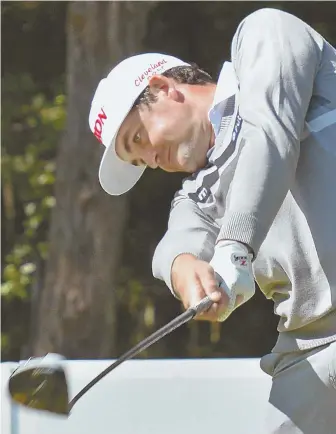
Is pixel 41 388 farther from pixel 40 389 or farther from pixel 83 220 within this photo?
pixel 83 220

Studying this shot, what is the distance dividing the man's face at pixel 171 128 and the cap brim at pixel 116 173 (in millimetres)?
101

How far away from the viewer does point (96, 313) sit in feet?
13.3

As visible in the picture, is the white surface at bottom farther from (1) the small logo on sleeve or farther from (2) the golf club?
(1) the small logo on sleeve

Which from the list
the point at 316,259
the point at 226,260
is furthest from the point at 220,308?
the point at 316,259

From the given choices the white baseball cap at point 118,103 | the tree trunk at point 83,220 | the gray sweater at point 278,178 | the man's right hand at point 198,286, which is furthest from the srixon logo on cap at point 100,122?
the tree trunk at point 83,220

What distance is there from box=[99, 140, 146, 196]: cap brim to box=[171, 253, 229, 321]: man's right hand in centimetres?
41

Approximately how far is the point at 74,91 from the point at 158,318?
4.09 feet

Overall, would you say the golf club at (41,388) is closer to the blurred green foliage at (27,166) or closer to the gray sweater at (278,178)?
the gray sweater at (278,178)

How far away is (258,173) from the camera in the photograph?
53.9 inches

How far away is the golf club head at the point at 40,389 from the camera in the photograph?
153 cm

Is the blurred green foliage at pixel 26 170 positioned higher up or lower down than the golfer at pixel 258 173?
lower down

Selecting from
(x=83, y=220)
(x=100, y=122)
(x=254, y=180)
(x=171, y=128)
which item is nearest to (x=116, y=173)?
(x=100, y=122)

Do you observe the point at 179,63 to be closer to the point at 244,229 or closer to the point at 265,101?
the point at 265,101

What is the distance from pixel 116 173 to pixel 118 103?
0.22 m
